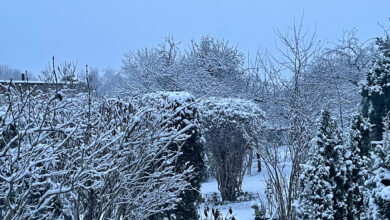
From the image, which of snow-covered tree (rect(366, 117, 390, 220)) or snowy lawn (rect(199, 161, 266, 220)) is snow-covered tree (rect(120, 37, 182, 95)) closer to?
snowy lawn (rect(199, 161, 266, 220))

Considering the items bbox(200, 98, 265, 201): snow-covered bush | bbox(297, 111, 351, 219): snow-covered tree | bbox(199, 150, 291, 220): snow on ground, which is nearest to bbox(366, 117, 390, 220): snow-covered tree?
bbox(297, 111, 351, 219): snow-covered tree

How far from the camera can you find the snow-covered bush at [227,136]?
10.7m

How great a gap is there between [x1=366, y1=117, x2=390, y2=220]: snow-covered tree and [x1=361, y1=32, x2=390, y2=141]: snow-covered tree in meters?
6.69

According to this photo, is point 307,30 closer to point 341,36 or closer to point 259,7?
point 341,36

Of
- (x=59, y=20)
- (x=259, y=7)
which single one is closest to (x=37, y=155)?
(x=59, y=20)

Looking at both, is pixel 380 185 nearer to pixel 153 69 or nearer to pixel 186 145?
pixel 186 145

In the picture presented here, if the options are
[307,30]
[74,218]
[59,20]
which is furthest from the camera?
[59,20]

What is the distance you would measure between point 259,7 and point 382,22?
379ft

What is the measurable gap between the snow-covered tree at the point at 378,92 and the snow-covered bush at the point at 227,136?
126 inches

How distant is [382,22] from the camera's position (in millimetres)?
16250

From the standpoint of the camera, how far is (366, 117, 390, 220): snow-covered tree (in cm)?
489

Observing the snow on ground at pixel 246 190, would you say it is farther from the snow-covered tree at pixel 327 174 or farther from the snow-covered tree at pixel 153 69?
the snow-covered tree at pixel 153 69

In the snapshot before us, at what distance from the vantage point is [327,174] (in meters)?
5.27

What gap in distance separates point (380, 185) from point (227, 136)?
604 centimetres
